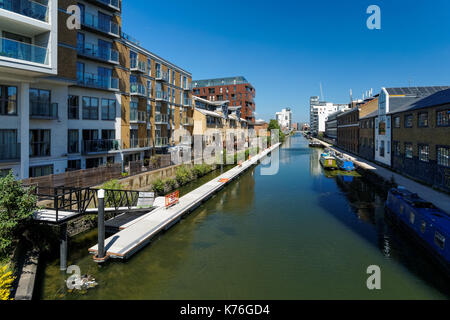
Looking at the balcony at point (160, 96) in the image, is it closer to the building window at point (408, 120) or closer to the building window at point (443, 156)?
the building window at point (408, 120)

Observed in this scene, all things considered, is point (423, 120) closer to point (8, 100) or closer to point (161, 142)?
point (161, 142)

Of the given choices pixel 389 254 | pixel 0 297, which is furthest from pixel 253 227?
pixel 0 297

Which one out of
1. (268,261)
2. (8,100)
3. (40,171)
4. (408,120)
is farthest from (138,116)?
(408,120)

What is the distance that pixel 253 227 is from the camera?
1611 cm

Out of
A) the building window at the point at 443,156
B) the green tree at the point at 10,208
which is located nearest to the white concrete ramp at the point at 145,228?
the green tree at the point at 10,208

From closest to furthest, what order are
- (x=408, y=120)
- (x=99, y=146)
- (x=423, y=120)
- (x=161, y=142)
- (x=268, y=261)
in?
(x=268, y=261)
(x=99, y=146)
(x=423, y=120)
(x=408, y=120)
(x=161, y=142)

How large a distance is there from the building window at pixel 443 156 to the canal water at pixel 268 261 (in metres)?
6.24

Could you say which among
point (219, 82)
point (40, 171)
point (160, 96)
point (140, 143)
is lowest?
point (40, 171)

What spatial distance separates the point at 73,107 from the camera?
70.4 ft

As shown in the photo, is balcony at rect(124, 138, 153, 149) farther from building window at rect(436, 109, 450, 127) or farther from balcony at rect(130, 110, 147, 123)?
building window at rect(436, 109, 450, 127)

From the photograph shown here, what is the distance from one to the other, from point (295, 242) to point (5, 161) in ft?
54.0

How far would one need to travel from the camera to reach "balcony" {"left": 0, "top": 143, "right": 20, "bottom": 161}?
15.7 meters

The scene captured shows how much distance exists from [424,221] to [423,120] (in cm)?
1617

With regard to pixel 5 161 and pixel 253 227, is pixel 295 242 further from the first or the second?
pixel 5 161
